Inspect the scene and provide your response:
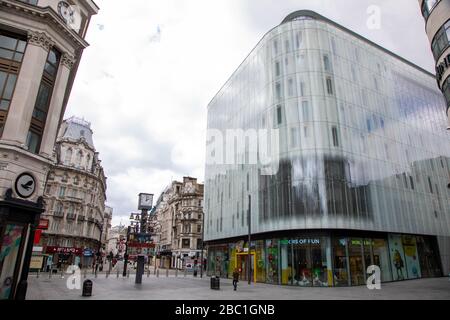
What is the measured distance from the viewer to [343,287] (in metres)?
26.6

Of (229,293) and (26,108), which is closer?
(26,108)

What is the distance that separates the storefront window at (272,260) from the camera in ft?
102

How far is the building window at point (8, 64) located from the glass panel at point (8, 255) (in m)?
6.08

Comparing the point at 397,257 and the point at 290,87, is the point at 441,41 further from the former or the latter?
the point at 397,257

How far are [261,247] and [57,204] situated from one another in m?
44.0

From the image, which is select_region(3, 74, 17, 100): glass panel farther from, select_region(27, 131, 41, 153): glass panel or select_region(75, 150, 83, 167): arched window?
select_region(75, 150, 83, 167): arched window

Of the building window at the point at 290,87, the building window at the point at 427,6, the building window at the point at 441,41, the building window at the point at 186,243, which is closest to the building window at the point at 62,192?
the building window at the point at 186,243

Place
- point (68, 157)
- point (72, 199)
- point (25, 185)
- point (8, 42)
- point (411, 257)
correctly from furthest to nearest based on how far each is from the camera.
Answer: point (68, 157) < point (72, 199) < point (411, 257) < point (8, 42) < point (25, 185)

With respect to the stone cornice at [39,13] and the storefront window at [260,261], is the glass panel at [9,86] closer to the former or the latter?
the stone cornice at [39,13]

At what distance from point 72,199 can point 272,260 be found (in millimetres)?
45690

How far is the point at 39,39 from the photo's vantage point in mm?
19766

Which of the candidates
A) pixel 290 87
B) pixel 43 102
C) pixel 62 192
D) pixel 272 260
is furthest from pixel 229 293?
pixel 62 192
